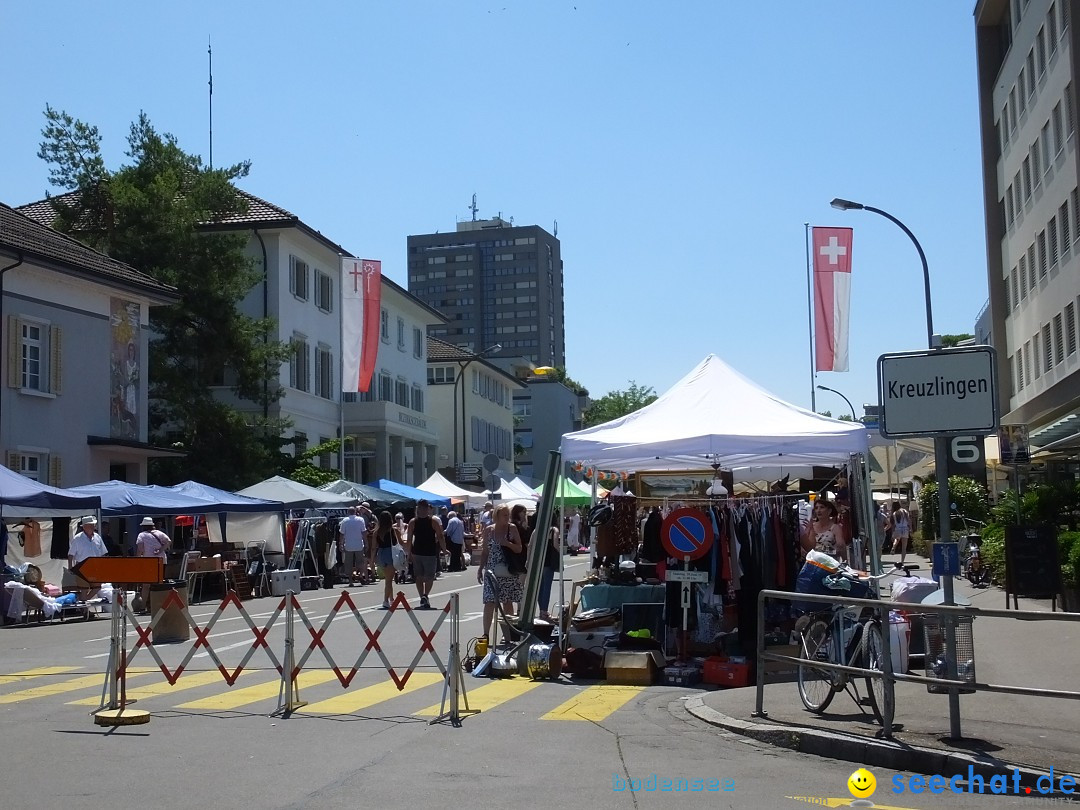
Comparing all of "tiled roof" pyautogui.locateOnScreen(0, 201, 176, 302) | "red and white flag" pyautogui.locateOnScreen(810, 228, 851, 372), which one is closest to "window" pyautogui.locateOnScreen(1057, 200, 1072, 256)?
"red and white flag" pyautogui.locateOnScreen(810, 228, 851, 372)

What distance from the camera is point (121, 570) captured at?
10.8m

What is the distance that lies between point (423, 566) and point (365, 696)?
9294 millimetres

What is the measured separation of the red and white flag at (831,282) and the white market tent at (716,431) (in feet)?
58.0

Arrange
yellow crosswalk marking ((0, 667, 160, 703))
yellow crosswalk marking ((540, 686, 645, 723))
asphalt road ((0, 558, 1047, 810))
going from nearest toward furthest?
asphalt road ((0, 558, 1047, 810))
yellow crosswalk marking ((540, 686, 645, 723))
yellow crosswalk marking ((0, 667, 160, 703))

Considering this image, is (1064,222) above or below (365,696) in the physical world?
above

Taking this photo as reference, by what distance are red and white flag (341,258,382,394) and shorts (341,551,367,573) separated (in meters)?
7.35

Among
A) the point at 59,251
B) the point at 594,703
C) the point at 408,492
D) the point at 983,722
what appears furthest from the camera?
the point at 408,492

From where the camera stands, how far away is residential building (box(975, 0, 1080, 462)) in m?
34.1

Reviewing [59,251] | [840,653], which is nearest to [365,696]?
[840,653]

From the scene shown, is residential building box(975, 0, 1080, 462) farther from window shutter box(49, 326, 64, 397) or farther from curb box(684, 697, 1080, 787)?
window shutter box(49, 326, 64, 397)

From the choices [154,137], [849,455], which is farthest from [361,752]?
[154,137]

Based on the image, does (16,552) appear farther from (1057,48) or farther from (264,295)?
(1057,48)

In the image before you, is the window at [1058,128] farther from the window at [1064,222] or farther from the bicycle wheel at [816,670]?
the bicycle wheel at [816,670]

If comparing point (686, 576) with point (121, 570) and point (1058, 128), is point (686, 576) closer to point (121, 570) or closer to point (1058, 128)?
point (121, 570)
